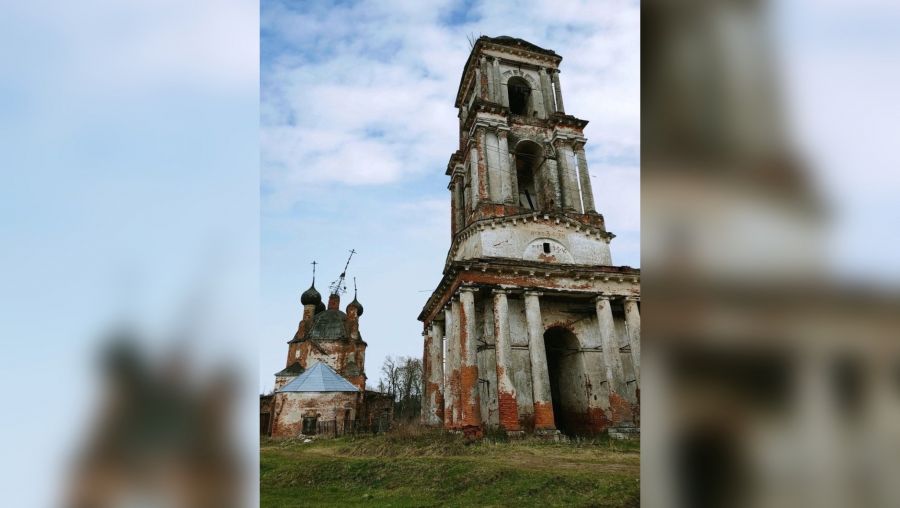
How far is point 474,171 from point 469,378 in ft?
32.5

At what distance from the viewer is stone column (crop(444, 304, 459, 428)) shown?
18.4m

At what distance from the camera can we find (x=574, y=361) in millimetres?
20688

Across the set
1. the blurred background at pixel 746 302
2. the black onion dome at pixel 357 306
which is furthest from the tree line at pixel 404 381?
the blurred background at pixel 746 302

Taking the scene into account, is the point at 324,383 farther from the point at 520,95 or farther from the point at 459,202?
the point at 520,95

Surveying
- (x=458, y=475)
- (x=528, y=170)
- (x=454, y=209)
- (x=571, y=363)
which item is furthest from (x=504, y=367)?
(x=528, y=170)

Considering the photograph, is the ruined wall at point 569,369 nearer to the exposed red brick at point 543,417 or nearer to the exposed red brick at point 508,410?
the exposed red brick at point 508,410

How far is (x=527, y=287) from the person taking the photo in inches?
766

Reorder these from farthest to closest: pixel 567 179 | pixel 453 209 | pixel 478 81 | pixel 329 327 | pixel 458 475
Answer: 1. pixel 329 327
2. pixel 453 209
3. pixel 478 81
4. pixel 567 179
5. pixel 458 475

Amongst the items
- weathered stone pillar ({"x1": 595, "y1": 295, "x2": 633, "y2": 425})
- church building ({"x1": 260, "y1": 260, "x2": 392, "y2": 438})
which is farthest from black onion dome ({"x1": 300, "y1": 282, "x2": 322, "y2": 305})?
weathered stone pillar ({"x1": 595, "y1": 295, "x2": 633, "y2": 425})

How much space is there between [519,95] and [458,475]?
22036 mm

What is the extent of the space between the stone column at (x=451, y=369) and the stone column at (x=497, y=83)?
36.8ft

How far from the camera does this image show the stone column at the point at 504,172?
23047mm

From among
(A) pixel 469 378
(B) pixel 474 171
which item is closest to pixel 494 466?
(A) pixel 469 378

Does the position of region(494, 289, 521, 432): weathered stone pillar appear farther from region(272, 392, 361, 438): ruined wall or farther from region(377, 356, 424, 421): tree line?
region(377, 356, 424, 421): tree line
